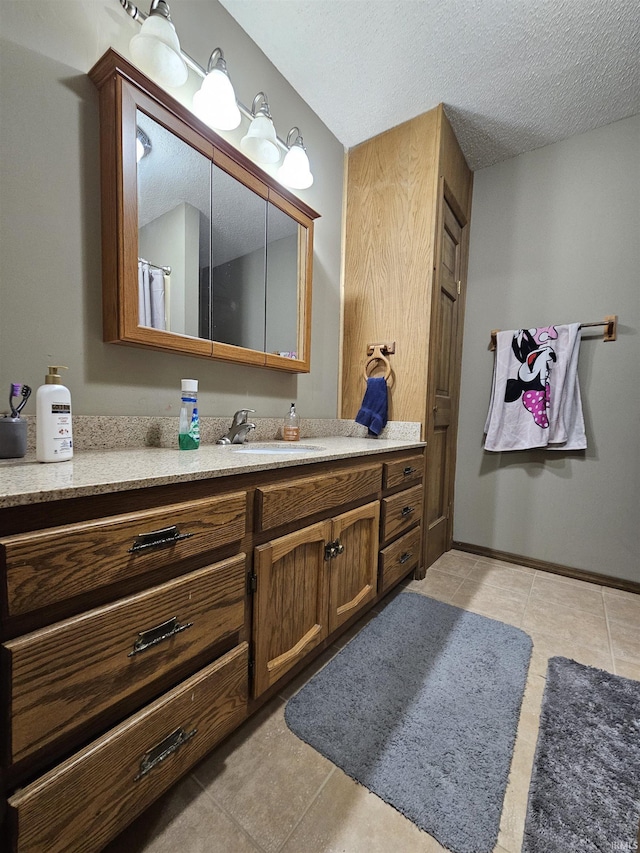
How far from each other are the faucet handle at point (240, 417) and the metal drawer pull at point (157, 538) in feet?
2.40

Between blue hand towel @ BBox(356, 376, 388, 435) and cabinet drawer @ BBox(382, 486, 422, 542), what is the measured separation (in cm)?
39

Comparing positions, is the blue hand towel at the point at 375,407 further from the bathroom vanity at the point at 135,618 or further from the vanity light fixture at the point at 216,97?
the vanity light fixture at the point at 216,97

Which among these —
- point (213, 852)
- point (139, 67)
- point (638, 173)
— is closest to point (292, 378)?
point (139, 67)

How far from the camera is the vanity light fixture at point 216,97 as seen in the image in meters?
1.17

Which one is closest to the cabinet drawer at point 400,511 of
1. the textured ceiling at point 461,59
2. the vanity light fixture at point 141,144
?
the vanity light fixture at point 141,144

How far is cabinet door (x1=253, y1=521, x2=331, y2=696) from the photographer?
89cm

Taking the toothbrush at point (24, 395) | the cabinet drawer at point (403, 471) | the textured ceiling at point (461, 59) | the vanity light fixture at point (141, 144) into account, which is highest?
the textured ceiling at point (461, 59)

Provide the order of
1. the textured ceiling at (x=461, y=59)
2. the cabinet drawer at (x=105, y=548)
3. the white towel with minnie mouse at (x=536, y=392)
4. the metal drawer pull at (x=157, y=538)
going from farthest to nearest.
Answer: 1. the white towel with minnie mouse at (x=536, y=392)
2. the textured ceiling at (x=461, y=59)
3. the metal drawer pull at (x=157, y=538)
4. the cabinet drawer at (x=105, y=548)

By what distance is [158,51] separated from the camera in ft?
3.35

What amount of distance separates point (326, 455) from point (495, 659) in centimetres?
100

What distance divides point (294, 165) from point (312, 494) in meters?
1.50

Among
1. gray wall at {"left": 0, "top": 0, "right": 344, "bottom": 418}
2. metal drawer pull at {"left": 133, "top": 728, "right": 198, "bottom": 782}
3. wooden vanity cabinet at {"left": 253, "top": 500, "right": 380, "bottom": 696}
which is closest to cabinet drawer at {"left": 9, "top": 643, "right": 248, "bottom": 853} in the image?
metal drawer pull at {"left": 133, "top": 728, "right": 198, "bottom": 782}

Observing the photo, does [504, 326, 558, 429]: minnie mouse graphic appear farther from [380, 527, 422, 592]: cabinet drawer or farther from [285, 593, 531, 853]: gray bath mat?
[285, 593, 531, 853]: gray bath mat

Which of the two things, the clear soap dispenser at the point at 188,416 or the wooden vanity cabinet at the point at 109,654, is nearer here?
the wooden vanity cabinet at the point at 109,654
